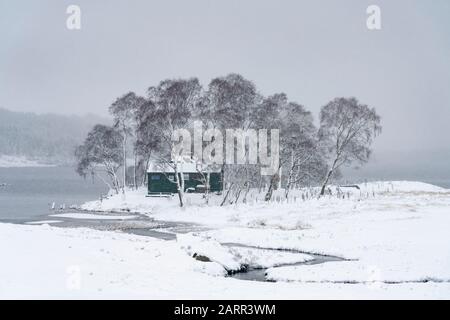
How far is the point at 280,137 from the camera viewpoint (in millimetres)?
64500

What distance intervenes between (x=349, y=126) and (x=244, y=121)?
13.1 m

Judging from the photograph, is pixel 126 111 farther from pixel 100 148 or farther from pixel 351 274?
pixel 351 274

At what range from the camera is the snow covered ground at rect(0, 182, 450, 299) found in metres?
19.6

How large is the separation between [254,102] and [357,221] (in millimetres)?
23597

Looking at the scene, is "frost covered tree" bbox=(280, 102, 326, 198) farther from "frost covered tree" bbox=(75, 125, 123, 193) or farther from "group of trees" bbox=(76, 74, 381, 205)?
"frost covered tree" bbox=(75, 125, 123, 193)

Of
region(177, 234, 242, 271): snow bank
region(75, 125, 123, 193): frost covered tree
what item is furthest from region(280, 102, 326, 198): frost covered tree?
region(177, 234, 242, 271): snow bank

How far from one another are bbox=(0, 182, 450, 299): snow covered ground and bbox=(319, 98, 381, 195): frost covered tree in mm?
18169

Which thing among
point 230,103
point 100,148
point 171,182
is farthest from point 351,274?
point 100,148

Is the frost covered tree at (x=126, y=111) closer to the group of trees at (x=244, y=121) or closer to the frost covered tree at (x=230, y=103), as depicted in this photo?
the group of trees at (x=244, y=121)

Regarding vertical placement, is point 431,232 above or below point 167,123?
below

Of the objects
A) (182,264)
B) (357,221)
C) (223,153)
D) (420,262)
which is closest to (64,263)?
(182,264)

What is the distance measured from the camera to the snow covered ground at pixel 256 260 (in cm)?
1956
